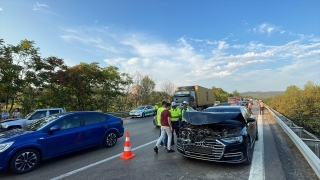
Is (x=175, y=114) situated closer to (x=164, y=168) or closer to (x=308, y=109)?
(x=164, y=168)

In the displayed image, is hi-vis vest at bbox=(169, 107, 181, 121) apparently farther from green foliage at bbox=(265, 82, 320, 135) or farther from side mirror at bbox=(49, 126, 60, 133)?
green foliage at bbox=(265, 82, 320, 135)

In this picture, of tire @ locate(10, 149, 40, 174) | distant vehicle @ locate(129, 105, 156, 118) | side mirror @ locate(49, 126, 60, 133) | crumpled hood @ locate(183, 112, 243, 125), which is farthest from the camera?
distant vehicle @ locate(129, 105, 156, 118)

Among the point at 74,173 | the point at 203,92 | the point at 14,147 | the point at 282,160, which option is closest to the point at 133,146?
the point at 74,173

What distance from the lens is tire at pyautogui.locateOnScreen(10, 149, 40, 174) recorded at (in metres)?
4.47

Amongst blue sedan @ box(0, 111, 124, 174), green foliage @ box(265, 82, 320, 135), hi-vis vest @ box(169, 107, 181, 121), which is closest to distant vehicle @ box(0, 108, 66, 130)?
blue sedan @ box(0, 111, 124, 174)

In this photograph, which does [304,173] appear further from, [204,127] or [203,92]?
[203,92]

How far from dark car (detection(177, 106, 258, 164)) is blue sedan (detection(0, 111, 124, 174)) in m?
3.03

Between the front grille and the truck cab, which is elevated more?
the truck cab

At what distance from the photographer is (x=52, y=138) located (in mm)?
5188

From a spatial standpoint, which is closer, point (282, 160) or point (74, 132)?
point (282, 160)

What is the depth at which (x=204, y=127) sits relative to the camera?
17.8ft

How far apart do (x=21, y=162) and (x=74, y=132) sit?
1.47 meters

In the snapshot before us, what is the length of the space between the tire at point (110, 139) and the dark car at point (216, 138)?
9.86ft

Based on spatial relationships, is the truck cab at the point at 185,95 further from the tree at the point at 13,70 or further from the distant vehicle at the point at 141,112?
the tree at the point at 13,70
